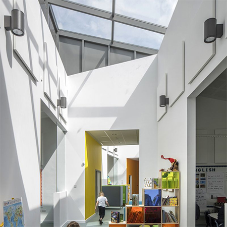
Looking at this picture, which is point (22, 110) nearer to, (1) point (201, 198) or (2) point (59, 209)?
(2) point (59, 209)

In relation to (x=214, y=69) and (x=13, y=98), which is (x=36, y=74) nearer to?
(x=13, y=98)

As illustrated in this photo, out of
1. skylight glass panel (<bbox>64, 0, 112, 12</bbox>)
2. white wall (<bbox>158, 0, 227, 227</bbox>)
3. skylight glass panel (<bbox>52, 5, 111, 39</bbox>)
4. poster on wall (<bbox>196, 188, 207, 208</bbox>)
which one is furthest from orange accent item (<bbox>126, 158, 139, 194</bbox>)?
white wall (<bbox>158, 0, 227, 227</bbox>)

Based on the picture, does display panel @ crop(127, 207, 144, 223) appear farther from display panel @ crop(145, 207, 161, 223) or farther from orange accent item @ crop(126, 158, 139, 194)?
orange accent item @ crop(126, 158, 139, 194)

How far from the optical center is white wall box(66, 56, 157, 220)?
10.9 metres

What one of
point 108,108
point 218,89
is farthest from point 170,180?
point 108,108

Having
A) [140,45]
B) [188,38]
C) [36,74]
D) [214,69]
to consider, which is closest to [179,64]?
[188,38]

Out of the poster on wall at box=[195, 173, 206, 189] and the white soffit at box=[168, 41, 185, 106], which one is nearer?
the white soffit at box=[168, 41, 185, 106]

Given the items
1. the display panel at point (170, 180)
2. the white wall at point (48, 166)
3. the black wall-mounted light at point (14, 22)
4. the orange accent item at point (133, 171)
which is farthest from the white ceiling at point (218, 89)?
the orange accent item at point (133, 171)

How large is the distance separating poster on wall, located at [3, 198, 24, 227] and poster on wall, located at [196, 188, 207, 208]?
22.3 feet

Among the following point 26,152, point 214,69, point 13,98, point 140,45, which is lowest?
point 26,152

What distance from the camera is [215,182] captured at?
376 inches

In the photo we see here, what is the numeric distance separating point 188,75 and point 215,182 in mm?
5035

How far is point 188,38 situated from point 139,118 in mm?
5378

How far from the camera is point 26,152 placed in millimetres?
5359
